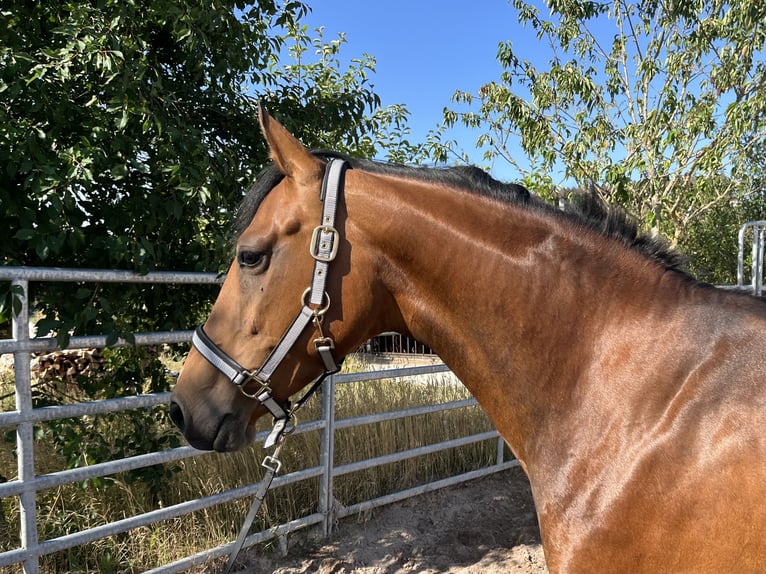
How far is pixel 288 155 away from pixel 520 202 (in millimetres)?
738

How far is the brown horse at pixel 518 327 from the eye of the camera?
4.16 ft

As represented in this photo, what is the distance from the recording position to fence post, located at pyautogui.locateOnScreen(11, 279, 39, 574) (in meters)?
2.16

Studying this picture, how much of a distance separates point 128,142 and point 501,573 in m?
3.40

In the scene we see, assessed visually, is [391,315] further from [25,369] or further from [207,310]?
[207,310]

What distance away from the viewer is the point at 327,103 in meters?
3.85

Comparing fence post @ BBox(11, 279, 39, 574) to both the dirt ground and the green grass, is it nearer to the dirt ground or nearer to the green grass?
the green grass

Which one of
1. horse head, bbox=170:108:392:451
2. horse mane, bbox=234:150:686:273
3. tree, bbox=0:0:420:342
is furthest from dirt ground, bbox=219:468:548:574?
horse mane, bbox=234:150:686:273

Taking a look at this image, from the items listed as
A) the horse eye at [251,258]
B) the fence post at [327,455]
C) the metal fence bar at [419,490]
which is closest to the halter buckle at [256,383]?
the horse eye at [251,258]

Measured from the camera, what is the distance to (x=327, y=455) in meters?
3.45

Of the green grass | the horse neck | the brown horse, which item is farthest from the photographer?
the green grass

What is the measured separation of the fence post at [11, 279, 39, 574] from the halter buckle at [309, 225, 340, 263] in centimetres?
149

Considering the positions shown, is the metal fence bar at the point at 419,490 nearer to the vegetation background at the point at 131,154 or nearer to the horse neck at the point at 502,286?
the vegetation background at the point at 131,154

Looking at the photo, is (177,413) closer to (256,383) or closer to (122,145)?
(256,383)

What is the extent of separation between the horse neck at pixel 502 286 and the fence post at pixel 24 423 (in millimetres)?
1611
